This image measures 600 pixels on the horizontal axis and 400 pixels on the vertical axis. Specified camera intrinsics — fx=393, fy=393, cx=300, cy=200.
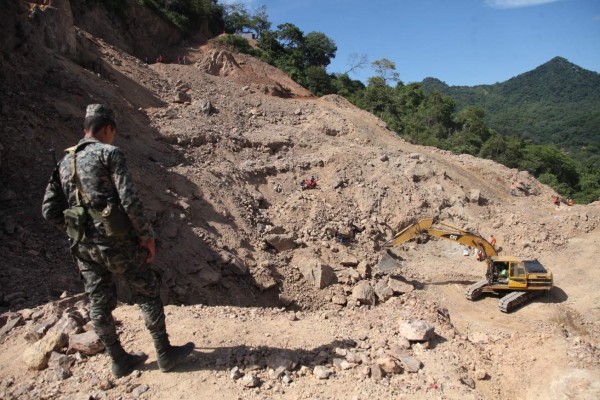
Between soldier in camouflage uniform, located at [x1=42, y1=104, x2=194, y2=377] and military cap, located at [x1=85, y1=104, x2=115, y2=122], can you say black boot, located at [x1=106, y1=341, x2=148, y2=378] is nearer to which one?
soldier in camouflage uniform, located at [x1=42, y1=104, x2=194, y2=377]

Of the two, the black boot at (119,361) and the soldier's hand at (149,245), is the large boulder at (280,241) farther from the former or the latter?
the soldier's hand at (149,245)

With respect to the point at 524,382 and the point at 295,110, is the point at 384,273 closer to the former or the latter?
the point at 524,382

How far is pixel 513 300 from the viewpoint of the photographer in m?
8.02

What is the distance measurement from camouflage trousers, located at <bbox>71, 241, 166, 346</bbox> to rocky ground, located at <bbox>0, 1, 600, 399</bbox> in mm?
504

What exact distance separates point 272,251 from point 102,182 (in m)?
6.27

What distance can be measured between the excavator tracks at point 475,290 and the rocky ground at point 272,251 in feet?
0.69

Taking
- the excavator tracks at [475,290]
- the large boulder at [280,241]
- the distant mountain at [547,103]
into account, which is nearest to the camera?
the excavator tracks at [475,290]

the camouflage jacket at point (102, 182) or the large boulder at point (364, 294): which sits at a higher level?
the camouflage jacket at point (102, 182)

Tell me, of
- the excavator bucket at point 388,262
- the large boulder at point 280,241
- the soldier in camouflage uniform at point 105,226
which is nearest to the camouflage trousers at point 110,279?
the soldier in camouflage uniform at point 105,226

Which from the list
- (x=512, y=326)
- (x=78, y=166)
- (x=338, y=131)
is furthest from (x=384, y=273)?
(x=78, y=166)

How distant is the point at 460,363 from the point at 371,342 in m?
1.08

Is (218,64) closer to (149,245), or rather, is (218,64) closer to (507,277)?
(507,277)

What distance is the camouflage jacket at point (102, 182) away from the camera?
8.63ft

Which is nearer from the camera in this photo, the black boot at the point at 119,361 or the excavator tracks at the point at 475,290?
the black boot at the point at 119,361
